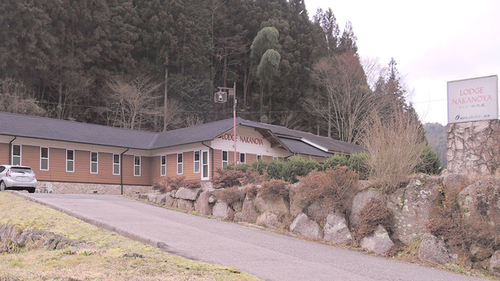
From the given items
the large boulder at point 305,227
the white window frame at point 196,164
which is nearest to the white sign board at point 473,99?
the large boulder at point 305,227

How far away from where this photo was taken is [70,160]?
32.2m

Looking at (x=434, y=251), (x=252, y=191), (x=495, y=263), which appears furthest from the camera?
(x=252, y=191)

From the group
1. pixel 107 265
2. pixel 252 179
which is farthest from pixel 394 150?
pixel 107 265

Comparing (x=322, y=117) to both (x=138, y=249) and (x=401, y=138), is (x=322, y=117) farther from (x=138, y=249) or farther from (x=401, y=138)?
(x=138, y=249)

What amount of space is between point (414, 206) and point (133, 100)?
41.3m

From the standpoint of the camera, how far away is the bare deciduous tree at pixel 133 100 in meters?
48.8

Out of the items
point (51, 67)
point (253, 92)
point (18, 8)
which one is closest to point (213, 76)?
point (253, 92)

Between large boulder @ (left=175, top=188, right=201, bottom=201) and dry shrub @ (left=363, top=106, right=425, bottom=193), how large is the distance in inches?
276

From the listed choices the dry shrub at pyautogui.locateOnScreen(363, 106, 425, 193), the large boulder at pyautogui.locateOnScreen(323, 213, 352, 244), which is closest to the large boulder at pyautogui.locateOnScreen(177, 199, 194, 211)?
the large boulder at pyautogui.locateOnScreen(323, 213, 352, 244)

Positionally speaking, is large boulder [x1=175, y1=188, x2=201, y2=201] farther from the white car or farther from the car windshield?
the car windshield

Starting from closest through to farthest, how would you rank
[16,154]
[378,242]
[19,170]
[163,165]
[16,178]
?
[378,242]
[16,178]
[19,170]
[16,154]
[163,165]

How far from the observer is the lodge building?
99.4ft

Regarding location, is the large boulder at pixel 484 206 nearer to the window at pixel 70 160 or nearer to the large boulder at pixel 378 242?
the large boulder at pixel 378 242

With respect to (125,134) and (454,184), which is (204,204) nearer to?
(454,184)
